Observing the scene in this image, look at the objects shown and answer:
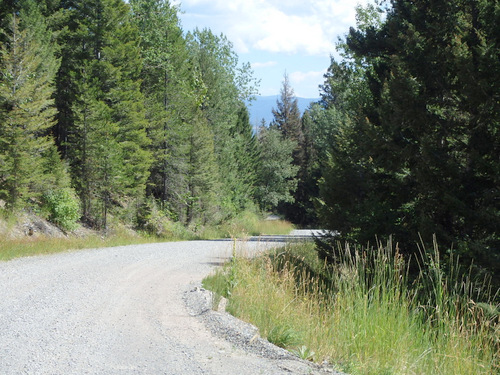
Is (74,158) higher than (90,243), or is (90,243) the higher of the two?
(74,158)

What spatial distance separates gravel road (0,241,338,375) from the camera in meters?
4.68

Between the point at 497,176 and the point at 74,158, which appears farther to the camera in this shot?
the point at 74,158

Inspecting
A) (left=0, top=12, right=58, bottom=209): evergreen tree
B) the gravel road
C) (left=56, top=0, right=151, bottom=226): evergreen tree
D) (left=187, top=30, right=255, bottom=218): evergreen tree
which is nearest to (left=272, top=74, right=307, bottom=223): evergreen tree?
(left=187, top=30, right=255, bottom=218): evergreen tree

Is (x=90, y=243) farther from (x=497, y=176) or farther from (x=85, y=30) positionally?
(x=497, y=176)

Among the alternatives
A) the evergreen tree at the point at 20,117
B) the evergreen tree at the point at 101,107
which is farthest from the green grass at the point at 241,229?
the evergreen tree at the point at 20,117

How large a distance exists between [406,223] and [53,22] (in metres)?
19.6

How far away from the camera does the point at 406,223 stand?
11.0m

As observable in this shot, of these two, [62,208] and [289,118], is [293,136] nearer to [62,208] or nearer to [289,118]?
[289,118]

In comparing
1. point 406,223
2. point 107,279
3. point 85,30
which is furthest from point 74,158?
point 406,223

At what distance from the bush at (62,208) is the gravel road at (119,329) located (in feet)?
28.1

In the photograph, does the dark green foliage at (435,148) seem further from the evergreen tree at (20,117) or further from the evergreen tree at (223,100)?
the evergreen tree at (223,100)

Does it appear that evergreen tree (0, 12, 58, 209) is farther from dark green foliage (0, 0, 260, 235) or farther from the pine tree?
the pine tree

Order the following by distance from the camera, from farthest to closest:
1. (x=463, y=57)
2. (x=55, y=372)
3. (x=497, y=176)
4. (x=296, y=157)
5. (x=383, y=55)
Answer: (x=296, y=157), (x=383, y=55), (x=463, y=57), (x=497, y=176), (x=55, y=372)

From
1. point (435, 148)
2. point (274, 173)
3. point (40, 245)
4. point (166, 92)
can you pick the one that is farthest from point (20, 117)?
point (274, 173)
